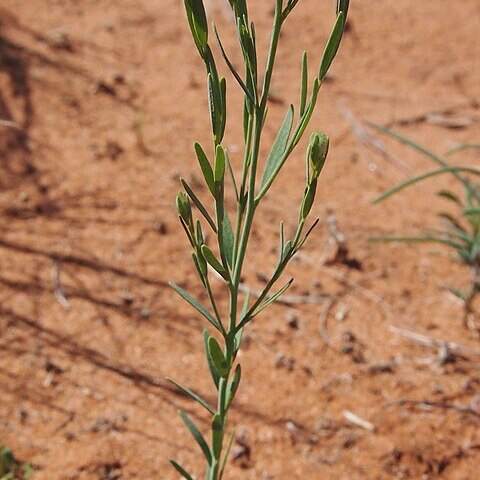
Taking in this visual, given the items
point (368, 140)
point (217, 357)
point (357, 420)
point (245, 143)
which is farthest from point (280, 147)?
point (368, 140)

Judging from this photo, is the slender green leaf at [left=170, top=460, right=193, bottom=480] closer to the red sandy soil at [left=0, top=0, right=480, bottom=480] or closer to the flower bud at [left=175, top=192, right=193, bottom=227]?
the flower bud at [left=175, top=192, right=193, bottom=227]

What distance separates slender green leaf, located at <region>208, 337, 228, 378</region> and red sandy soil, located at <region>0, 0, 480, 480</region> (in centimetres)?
69

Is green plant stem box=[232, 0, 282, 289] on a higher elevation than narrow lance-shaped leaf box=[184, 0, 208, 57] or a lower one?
lower

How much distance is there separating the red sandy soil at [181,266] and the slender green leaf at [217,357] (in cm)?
69

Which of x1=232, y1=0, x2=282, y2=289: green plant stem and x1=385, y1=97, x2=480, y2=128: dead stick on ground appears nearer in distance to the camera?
x1=232, y1=0, x2=282, y2=289: green plant stem

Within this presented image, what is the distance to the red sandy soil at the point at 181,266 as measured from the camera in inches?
76.8

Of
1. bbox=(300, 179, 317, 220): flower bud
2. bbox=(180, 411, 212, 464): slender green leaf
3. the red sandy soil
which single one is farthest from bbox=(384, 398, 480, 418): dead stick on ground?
bbox=(300, 179, 317, 220): flower bud

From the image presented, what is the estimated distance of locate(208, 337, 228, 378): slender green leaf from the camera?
121 cm

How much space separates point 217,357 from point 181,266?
122cm

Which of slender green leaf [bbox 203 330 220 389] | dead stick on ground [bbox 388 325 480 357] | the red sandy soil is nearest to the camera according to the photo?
slender green leaf [bbox 203 330 220 389]

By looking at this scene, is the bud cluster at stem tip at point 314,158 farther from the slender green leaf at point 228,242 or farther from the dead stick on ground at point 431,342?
the dead stick on ground at point 431,342

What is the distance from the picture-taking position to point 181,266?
245cm

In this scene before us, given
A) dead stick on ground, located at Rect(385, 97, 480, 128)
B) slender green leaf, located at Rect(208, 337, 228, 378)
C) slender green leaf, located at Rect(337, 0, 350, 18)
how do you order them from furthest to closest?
dead stick on ground, located at Rect(385, 97, 480, 128) → slender green leaf, located at Rect(208, 337, 228, 378) → slender green leaf, located at Rect(337, 0, 350, 18)

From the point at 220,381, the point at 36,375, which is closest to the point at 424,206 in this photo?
the point at 36,375
